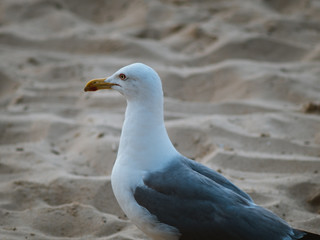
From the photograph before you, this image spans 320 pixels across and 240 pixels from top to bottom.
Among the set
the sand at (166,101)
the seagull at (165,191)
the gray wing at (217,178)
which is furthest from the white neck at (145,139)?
the sand at (166,101)

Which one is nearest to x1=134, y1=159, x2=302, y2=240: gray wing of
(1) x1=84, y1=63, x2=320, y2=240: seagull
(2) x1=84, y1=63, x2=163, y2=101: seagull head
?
(1) x1=84, y1=63, x2=320, y2=240: seagull

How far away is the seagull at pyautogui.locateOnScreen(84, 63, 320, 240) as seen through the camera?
2.40m

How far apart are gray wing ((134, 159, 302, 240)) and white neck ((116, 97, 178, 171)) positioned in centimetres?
9

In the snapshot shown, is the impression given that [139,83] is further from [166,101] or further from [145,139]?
[166,101]

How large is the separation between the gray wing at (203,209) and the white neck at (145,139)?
0.09 metres

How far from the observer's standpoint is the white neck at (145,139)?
8.66ft

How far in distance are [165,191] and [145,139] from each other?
30 cm

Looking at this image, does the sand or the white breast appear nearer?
the white breast

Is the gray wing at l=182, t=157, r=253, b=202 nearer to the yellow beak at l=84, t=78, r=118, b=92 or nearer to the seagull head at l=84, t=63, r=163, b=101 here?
the seagull head at l=84, t=63, r=163, b=101

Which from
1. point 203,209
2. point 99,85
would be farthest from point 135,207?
point 99,85

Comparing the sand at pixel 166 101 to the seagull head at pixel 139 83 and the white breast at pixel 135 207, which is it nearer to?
the white breast at pixel 135 207

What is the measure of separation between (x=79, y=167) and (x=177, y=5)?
3492 mm

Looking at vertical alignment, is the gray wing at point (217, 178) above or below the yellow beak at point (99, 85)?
below

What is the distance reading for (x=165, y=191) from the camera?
98.8 inches
